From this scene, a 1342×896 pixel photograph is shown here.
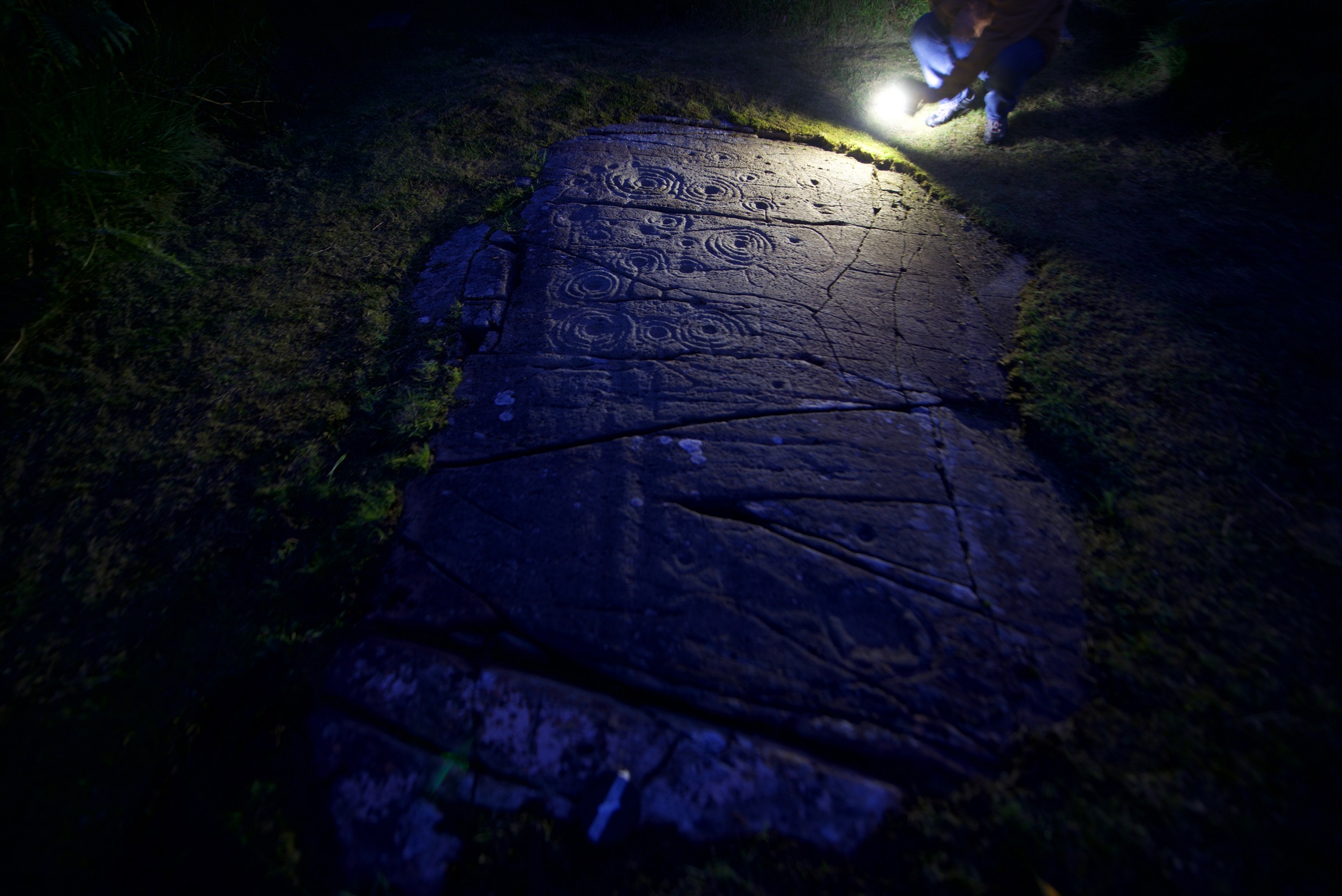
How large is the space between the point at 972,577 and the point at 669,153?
8.15 ft

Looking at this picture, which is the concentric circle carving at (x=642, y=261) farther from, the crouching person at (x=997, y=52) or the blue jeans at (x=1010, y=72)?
the blue jeans at (x=1010, y=72)

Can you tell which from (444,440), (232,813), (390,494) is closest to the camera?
(232,813)

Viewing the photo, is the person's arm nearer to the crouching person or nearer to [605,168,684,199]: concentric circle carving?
the crouching person

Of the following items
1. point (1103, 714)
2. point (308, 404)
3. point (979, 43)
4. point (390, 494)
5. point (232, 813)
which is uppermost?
point (979, 43)

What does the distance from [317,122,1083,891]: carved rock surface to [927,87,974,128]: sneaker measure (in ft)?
5.32

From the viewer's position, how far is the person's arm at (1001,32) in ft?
9.51

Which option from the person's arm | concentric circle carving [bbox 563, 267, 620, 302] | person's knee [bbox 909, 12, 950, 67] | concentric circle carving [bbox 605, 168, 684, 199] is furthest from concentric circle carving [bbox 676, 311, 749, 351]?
person's knee [bbox 909, 12, 950, 67]

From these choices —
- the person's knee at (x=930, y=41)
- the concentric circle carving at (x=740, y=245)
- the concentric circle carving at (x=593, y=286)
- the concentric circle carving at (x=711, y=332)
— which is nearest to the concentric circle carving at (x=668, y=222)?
the concentric circle carving at (x=740, y=245)

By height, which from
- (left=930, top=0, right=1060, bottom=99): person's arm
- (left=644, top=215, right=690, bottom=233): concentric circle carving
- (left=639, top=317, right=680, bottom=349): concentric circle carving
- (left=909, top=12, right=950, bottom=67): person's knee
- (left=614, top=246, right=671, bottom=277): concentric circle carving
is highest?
(left=909, top=12, right=950, bottom=67): person's knee

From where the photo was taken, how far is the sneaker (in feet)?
10.6

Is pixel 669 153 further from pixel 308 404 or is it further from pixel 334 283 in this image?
pixel 308 404

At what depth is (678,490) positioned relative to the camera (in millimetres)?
1405

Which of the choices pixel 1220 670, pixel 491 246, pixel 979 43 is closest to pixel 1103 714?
pixel 1220 670

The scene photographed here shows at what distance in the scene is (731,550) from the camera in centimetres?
129
